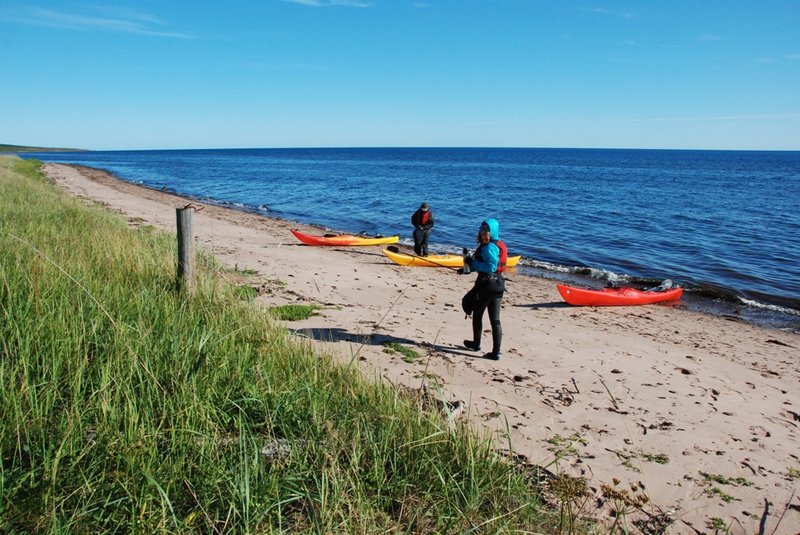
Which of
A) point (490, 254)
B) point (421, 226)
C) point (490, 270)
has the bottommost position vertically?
point (421, 226)

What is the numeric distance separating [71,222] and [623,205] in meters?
32.2

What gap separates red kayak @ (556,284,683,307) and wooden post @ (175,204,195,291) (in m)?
7.58

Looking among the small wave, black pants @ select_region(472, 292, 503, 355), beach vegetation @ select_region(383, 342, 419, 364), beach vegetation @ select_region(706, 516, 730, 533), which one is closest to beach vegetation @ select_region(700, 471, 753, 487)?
beach vegetation @ select_region(706, 516, 730, 533)

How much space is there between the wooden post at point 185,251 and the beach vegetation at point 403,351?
8.67 ft

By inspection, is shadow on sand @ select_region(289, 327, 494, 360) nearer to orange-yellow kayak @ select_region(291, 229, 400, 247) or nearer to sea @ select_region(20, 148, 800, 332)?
sea @ select_region(20, 148, 800, 332)

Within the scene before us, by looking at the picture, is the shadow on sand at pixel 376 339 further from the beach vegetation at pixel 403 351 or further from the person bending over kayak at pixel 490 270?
the person bending over kayak at pixel 490 270

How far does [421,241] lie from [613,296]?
551cm

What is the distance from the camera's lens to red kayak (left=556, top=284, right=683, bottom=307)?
36.5 feet

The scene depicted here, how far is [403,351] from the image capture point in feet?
23.2

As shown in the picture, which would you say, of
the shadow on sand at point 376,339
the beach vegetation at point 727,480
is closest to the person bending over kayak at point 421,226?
the shadow on sand at point 376,339

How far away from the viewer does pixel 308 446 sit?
126 inches

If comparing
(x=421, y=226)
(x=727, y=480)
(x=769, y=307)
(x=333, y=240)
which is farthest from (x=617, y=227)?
(x=727, y=480)

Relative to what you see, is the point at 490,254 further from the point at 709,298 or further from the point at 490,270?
the point at 709,298

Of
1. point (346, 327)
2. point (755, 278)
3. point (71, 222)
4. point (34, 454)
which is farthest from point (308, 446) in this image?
point (755, 278)
